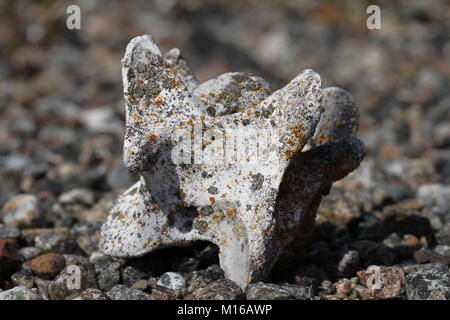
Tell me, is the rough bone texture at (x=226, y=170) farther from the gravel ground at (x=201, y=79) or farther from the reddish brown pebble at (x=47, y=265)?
the reddish brown pebble at (x=47, y=265)

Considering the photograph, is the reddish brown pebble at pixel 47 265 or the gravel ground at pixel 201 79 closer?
the gravel ground at pixel 201 79

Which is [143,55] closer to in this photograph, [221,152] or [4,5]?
[221,152]

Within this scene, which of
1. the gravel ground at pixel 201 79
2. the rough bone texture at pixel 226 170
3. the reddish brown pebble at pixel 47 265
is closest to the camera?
the rough bone texture at pixel 226 170

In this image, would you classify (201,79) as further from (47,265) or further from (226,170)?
(226,170)

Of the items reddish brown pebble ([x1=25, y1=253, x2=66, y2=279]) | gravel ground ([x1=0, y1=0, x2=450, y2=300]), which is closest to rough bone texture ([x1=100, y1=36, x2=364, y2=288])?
gravel ground ([x1=0, y1=0, x2=450, y2=300])

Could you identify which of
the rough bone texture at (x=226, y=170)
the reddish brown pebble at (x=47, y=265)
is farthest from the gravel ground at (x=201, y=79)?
the rough bone texture at (x=226, y=170)

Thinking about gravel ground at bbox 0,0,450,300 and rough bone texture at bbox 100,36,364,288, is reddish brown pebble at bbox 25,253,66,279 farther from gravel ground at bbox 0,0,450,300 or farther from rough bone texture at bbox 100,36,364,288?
rough bone texture at bbox 100,36,364,288
